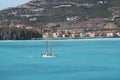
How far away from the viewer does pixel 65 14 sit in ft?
557

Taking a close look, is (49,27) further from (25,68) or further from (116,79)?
(116,79)

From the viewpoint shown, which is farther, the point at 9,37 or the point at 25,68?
the point at 9,37

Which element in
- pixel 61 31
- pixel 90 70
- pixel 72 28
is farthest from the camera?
pixel 72 28

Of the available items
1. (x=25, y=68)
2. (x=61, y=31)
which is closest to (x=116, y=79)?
(x=25, y=68)

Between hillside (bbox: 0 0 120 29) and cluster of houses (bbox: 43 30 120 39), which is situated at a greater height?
hillside (bbox: 0 0 120 29)

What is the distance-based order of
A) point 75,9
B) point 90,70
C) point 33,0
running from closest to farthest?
1. point 90,70
2. point 75,9
3. point 33,0

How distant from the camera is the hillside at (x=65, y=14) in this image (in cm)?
16412

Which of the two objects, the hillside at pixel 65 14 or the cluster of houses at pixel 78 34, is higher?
the hillside at pixel 65 14

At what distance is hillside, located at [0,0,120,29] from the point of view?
164 m

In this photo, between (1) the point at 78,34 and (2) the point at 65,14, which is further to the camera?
(2) the point at 65,14

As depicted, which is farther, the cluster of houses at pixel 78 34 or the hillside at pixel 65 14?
the hillside at pixel 65 14

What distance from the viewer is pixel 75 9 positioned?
577ft

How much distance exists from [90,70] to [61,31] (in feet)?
316

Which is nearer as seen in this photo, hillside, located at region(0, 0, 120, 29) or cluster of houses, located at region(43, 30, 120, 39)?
cluster of houses, located at region(43, 30, 120, 39)
